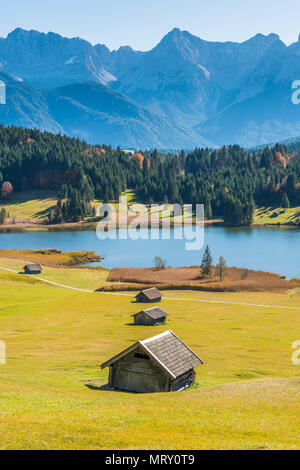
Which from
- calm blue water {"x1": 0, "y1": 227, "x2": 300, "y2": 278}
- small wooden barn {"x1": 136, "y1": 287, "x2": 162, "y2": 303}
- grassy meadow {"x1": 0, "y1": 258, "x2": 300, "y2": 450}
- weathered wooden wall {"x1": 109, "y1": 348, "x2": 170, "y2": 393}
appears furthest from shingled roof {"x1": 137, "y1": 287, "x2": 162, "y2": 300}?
weathered wooden wall {"x1": 109, "y1": 348, "x2": 170, "y2": 393}

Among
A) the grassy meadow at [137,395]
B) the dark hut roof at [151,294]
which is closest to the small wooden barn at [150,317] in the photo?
the grassy meadow at [137,395]

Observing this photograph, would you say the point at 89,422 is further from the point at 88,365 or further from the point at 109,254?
the point at 109,254

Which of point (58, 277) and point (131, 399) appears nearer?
point (131, 399)

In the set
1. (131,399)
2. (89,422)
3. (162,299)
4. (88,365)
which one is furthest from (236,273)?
(89,422)

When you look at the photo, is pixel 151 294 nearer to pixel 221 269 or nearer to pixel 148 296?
pixel 148 296

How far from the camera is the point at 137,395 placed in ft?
114

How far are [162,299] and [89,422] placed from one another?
61.3m

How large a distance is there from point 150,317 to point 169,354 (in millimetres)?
25706

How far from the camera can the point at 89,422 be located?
2436 cm

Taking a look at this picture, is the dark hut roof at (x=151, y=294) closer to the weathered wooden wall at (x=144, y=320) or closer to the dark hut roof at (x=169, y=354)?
the weathered wooden wall at (x=144, y=320)

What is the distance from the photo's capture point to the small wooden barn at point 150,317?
62750 mm

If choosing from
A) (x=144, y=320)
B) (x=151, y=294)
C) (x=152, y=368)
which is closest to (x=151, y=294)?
(x=151, y=294)

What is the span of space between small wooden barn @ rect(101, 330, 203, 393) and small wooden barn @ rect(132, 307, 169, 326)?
2456 cm
